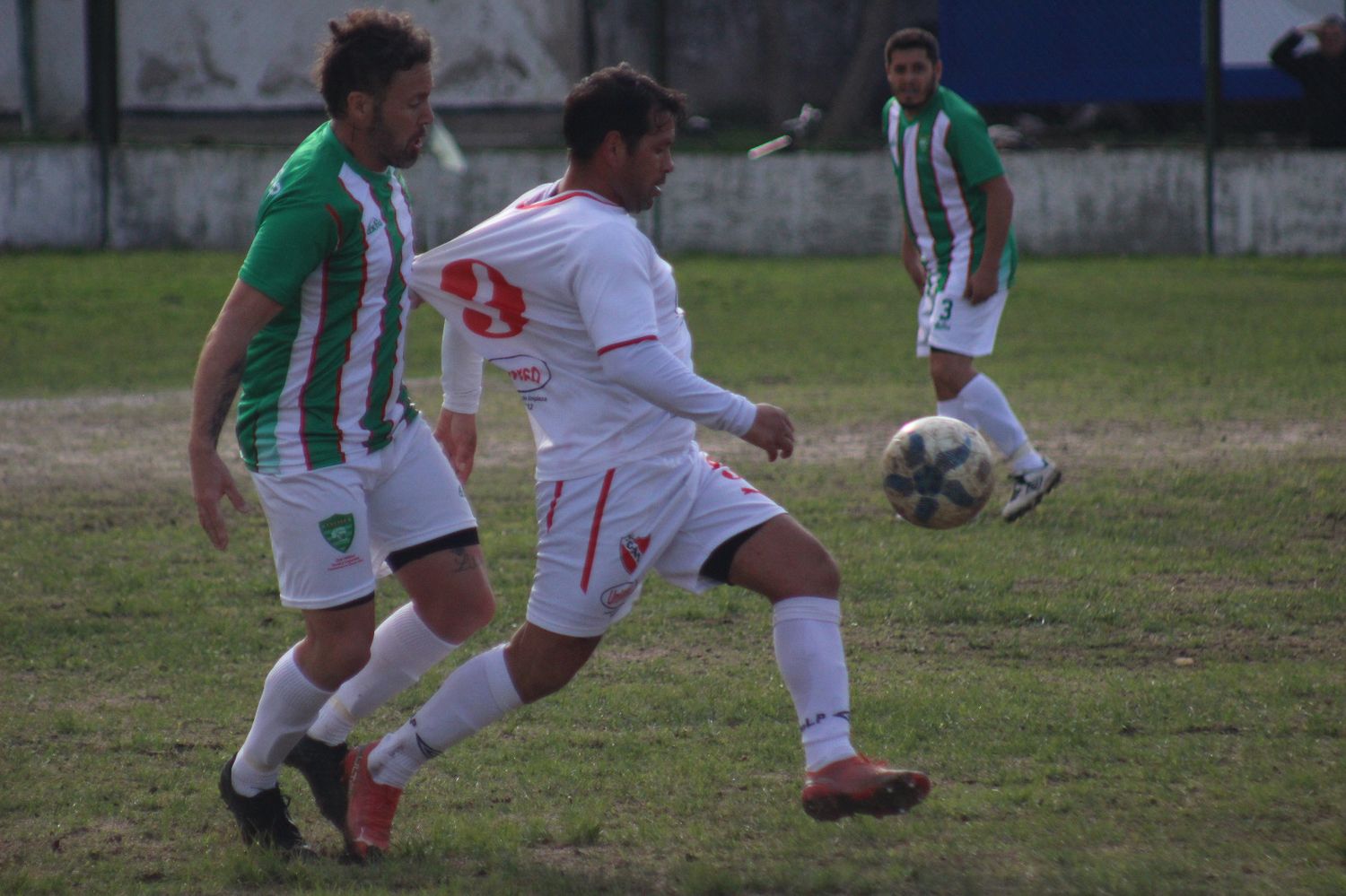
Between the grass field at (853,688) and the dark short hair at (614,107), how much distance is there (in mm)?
1657

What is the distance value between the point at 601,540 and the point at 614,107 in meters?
0.99

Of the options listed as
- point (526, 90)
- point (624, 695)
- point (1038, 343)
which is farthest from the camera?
point (526, 90)

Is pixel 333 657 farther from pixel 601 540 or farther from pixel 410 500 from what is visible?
pixel 601 540

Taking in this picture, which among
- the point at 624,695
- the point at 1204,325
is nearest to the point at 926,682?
the point at 624,695

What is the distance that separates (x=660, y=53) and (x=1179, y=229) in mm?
6956

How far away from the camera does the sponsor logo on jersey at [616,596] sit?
3701 millimetres

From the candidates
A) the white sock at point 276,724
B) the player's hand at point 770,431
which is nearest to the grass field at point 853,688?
the white sock at point 276,724

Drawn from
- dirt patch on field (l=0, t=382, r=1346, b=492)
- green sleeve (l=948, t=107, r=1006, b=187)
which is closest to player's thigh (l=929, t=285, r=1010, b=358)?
green sleeve (l=948, t=107, r=1006, b=187)

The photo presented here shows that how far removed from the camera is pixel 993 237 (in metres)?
7.50

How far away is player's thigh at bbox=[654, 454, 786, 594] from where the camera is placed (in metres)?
3.78

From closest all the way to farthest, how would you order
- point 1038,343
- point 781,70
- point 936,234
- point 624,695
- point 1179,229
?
1. point 624,695
2. point 936,234
3. point 1038,343
4. point 1179,229
5. point 781,70

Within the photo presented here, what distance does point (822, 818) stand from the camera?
3.62m

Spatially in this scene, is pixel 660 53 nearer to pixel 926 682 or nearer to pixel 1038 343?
pixel 1038 343

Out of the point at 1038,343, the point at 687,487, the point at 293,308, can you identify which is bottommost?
the point at 1038,343
